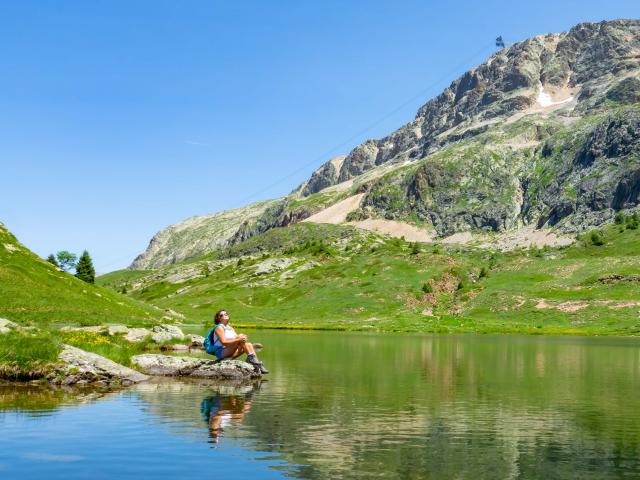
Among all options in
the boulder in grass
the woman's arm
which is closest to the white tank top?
the woman's arm

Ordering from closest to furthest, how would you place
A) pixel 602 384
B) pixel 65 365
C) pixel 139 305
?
pixel 65 365 < pixel 602 384 < pixel 139 305

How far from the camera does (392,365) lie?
192ft

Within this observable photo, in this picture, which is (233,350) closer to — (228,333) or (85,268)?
(228,333)

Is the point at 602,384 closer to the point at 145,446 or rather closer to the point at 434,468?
the point at 434,468

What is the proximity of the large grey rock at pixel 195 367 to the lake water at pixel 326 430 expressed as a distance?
7.86ft

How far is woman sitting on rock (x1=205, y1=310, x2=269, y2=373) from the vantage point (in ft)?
137

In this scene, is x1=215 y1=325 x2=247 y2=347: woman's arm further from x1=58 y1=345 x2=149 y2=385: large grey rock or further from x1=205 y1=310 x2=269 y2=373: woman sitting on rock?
x1=58 y1=345 x2=149 y2=385: large grey rock

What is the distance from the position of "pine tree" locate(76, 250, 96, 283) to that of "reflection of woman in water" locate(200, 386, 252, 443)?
160210mm

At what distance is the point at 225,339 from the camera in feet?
138

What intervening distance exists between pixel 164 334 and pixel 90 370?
3330 cm

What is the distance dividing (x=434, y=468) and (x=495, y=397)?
62.7 feet

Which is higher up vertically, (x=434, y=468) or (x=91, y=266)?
(x=91, y=266)

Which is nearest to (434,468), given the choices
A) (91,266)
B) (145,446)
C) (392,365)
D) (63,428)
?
(145,446)

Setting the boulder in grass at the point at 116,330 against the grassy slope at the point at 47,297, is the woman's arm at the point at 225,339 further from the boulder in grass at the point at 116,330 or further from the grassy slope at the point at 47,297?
the grassy slope at the point at 47,297
